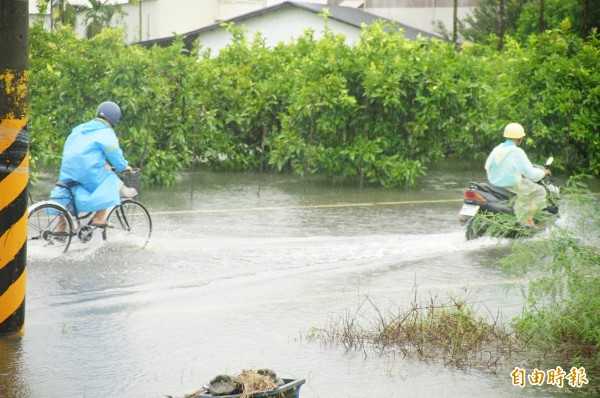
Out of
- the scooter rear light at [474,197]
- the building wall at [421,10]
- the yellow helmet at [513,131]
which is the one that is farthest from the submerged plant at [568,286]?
the building wall at [421,10]

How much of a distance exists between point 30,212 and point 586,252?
6.42m

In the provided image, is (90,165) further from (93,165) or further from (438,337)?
(438,337)

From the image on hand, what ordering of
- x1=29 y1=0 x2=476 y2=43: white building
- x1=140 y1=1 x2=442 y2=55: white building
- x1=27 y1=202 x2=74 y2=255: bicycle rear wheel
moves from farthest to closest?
x1=29 y1=0 x2=476 y2=43: white building, x1=140 y1=1 x2=442 y2=55: white building, x1=27 y1=202 x2=74 y2=255: bicycle rear wheel

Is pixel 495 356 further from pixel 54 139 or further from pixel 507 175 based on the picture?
pixel 54 139

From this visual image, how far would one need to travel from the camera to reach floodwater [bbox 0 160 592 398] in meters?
6.52

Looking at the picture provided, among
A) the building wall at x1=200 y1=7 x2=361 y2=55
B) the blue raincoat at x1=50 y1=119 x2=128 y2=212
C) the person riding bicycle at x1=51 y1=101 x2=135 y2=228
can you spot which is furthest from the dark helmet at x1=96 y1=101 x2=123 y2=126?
the building wall at x1=200 y1=7 x2=361 y2=55

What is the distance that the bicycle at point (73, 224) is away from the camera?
36.7ft

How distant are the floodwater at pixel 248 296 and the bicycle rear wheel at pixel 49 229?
146 millimetres

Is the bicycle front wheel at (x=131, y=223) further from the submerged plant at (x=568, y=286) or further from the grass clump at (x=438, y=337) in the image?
the submerged plant at (x=568, y=286)

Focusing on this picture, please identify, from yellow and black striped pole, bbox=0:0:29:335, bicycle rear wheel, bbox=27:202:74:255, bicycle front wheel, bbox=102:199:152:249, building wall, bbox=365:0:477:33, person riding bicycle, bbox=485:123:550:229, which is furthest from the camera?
building wall, bbox=365:0:477:33

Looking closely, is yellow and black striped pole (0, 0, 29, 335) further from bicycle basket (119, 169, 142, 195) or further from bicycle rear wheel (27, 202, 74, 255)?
bicycle basket (119, 169, 142, 195)

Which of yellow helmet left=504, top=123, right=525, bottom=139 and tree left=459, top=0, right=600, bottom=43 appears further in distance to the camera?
tree left=459, top=0, right=600, bottom=43

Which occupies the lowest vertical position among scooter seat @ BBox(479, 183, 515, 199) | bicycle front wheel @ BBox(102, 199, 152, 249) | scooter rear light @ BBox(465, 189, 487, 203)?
bicycle front wheel @ BBox(102, 199, 152, 249)

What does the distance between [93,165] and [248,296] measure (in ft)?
10.3
